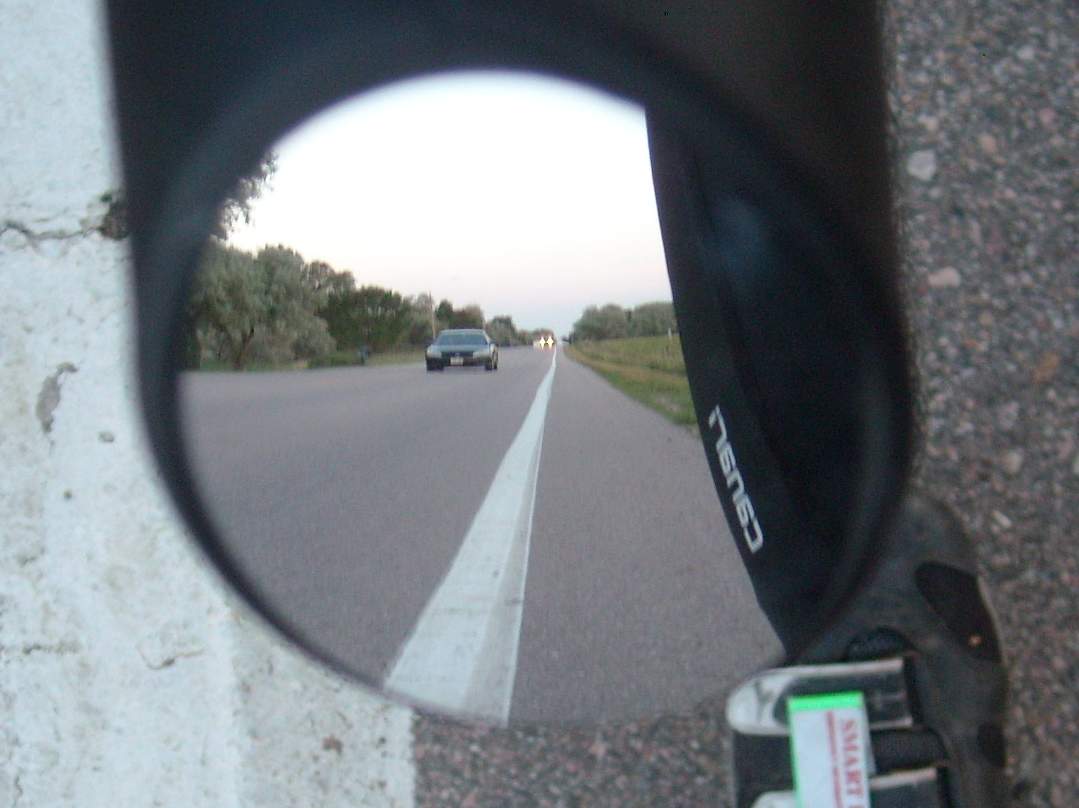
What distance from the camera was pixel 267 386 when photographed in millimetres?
1178

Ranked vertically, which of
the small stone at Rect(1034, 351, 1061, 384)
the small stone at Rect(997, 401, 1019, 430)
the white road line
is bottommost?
the white road line

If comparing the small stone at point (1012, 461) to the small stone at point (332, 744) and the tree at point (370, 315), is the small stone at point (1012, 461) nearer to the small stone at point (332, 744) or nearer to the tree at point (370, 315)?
the tree at point (370, 315)

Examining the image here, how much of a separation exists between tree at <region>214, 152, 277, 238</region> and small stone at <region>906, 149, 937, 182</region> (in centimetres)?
132

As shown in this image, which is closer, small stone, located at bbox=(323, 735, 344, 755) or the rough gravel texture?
the rough gravel texture

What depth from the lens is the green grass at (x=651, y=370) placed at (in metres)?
1.14

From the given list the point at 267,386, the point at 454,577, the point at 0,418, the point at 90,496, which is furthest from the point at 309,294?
the point at 0,418

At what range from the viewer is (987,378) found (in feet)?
5.84

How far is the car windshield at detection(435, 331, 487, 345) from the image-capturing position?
1.20m

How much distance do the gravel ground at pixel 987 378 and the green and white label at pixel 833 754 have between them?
0.34m

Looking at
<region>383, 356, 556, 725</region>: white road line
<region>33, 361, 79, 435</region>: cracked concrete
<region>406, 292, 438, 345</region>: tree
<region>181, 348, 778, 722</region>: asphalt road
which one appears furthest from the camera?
<region>33, 361, 79, 435</region>: cracked concrete

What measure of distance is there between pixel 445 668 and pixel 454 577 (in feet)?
0.60

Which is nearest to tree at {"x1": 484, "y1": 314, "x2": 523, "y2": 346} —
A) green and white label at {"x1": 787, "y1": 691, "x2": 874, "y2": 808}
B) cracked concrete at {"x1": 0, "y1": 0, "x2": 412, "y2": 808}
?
green and white label at {"x1": 787, "y1": 691, "x2": 874, "y2": 808}

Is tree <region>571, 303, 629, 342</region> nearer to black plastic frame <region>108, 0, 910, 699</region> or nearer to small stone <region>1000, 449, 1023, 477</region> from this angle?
black plastic frame <region>108, 0, 910, 699</region>

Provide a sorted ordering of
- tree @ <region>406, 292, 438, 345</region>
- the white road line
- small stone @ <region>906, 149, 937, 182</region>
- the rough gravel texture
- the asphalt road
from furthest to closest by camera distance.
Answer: small stone @ <region>906, 149, 937, 182</region> → the rough gravel texture → the white road line → the asphalt road → tree @ <region>406, 292, 438, 345</region>
